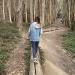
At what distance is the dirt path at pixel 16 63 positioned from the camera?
11.8 metres

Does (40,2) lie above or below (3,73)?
above

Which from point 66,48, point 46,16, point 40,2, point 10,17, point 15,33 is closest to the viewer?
point 66,48

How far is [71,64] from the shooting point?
47.6ft

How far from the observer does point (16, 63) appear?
13.2 m

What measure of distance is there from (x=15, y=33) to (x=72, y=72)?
351 inches

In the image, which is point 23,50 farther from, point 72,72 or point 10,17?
point 10,17

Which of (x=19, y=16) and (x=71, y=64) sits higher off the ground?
(x=19, y=16)

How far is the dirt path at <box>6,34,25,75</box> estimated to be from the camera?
464 inches

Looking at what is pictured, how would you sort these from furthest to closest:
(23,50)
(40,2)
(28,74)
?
(40,2)
(23,50)
(28,74)

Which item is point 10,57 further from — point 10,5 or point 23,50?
point 10,5

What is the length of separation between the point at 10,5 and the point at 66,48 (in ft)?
40.4

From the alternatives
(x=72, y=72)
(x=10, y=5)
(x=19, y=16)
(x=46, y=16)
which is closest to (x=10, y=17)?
(x=10, y=5)

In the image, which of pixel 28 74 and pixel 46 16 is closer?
pixel 28 74

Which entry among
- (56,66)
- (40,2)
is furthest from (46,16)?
(56,66)
